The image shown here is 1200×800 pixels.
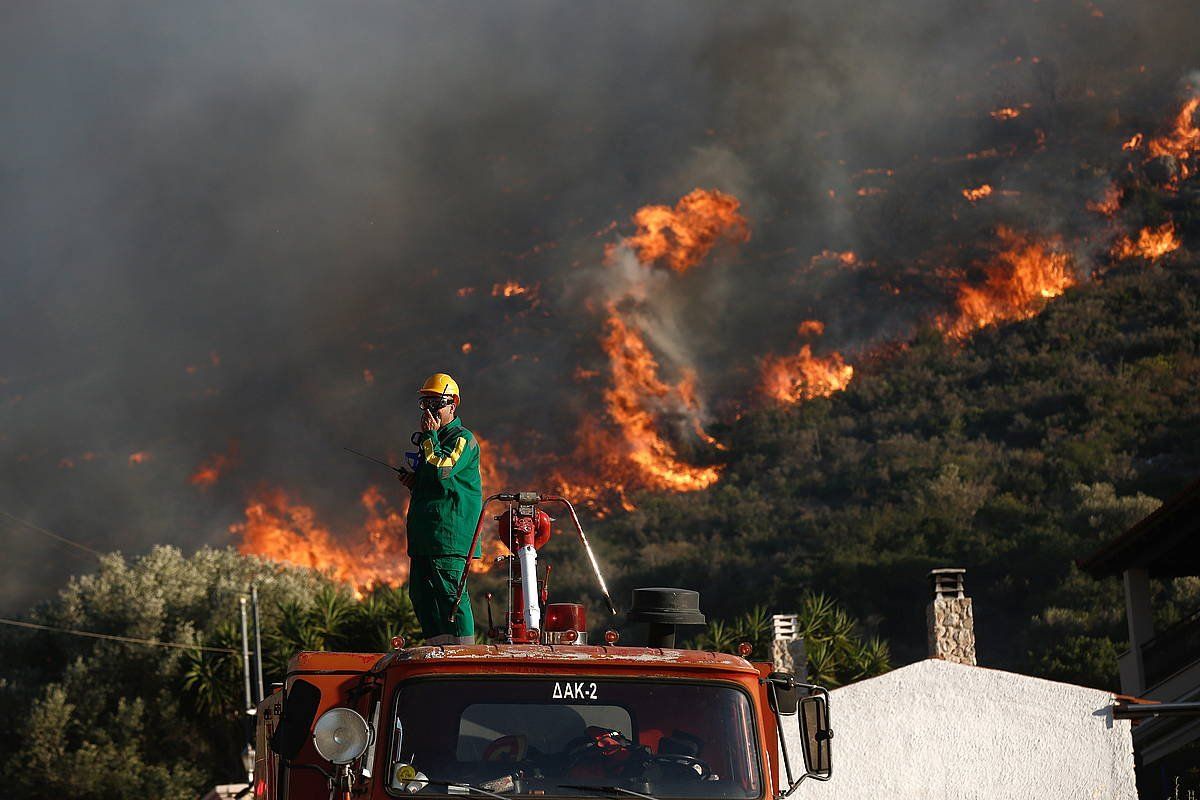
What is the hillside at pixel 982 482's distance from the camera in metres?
55.2

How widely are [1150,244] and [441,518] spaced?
95691 mm

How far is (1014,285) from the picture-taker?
4060 inches

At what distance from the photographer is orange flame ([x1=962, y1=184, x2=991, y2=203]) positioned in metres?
112

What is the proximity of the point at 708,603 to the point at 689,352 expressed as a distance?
155 ft

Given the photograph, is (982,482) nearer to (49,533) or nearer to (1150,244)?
(1150,244)

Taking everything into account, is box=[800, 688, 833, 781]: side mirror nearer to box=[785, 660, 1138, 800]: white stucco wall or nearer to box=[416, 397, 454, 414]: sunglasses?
box=[416, 397, 454, 414]: sunglasses

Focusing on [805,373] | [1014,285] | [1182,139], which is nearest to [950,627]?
[805,373]

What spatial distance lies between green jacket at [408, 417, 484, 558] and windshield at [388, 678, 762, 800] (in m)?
2.37

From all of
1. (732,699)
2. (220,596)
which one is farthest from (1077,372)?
(732,699)

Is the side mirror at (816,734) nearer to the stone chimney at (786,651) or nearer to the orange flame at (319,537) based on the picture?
the stone chimney at (786,651)

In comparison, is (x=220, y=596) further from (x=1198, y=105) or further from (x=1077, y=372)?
(x=1198, y=105)

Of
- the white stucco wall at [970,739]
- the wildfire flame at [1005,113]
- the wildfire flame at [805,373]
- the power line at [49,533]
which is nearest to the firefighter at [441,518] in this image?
the white stucco wall at [970,739]

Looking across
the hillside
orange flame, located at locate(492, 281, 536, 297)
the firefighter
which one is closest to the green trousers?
the firefighter

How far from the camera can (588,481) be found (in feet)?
323
